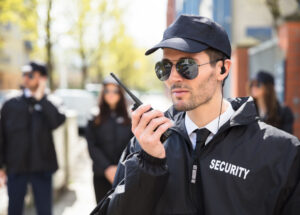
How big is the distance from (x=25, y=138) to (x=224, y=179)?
3.03 metres

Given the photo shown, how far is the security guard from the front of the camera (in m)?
1.57

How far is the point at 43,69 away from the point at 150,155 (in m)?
3.16

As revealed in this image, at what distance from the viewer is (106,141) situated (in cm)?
420

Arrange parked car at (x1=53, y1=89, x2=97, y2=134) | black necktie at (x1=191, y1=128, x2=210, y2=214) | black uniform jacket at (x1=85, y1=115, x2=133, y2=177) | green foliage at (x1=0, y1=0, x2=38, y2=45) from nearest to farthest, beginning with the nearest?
1. black necktie at (x1=191, y1=128, x2=210, y2=214)
2. black uniform jacket at (x1=85, y1=115, x2=133, y2=177)
3. green foliage at (x1=0, y1=0, x2=38, y2=45)
4. parked car at (x1=53, y1=89, x2=97, y2=134)

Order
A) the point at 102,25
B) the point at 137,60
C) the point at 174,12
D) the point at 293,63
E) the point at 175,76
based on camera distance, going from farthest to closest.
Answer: the point at 137,60, the point at 102,25, the point at 293,63, the point at 174,12, the point at 175,76

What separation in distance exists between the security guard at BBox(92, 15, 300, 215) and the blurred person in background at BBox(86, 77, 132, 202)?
2298mm

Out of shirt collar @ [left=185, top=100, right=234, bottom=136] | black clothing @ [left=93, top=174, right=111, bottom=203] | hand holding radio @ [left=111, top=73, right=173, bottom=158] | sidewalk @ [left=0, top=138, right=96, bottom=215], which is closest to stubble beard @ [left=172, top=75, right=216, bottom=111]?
shirt collar @ [left=185, top=100, right=234, bottom=136]

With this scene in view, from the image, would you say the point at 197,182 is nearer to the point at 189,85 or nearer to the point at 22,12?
the point at 189,85

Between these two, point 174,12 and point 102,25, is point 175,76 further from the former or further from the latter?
point 102,25

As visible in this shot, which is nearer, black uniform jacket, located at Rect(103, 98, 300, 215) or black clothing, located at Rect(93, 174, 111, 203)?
black uniform jacket, located at Rect(103, 98, 300, 215)

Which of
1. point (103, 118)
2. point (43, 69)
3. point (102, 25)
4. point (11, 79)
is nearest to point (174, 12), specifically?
point (103, 118)

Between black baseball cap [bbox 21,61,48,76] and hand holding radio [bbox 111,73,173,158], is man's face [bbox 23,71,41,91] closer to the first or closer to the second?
black baseball cap [bbox 21,61,48,76]

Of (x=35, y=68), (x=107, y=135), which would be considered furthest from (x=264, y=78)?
(x=35, y=68)

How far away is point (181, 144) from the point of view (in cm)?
176
